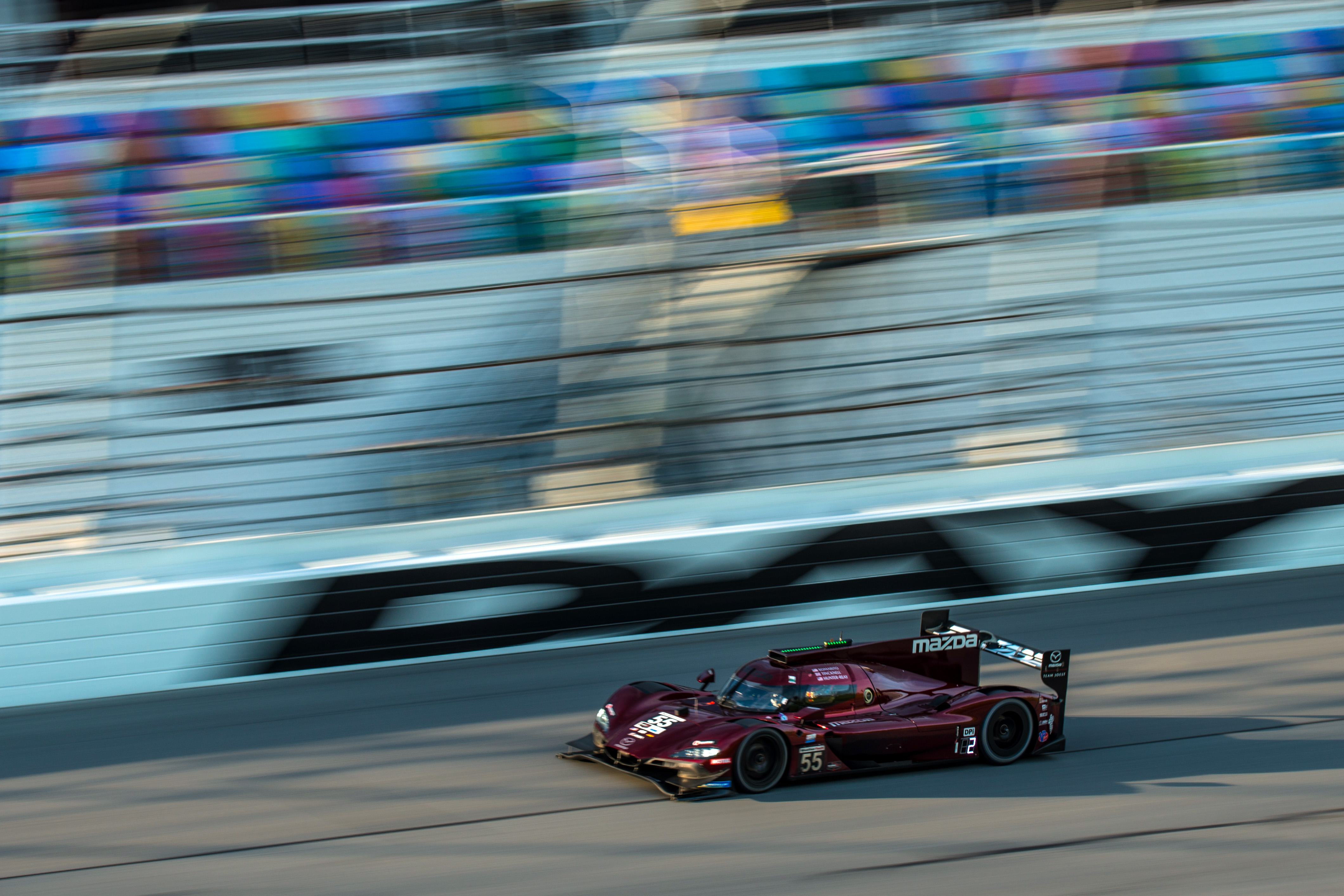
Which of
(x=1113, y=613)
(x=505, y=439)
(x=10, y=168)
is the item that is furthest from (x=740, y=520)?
(x=10, y=168)

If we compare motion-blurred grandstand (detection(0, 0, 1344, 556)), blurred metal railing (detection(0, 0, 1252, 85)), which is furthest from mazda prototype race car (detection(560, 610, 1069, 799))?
blurred metal railing (detection(0, 0, 1252, 85))

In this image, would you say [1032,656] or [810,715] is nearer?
[810,715]

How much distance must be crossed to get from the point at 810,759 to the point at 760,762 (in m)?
0.18

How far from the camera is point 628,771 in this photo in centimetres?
456

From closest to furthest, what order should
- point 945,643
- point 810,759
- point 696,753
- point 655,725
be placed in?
1. point 696,753
2. point 810,759
3. point 655,725
4. point 945,643

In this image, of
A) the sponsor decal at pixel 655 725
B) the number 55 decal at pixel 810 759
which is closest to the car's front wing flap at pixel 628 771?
the sponsor decal at pixel 655 725

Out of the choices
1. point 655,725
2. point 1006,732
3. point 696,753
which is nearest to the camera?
point 696,753

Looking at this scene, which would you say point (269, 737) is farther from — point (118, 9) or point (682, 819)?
point (118, 9)

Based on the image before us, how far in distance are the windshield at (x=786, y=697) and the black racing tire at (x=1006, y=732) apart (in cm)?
55

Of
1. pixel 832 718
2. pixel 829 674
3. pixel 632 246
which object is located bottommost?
pixel 832 718

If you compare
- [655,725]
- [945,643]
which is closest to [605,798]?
[655,725]

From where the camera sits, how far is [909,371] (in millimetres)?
8500

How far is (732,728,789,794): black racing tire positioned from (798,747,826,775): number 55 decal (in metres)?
0.04

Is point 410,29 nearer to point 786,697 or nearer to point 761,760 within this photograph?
point 786,697
